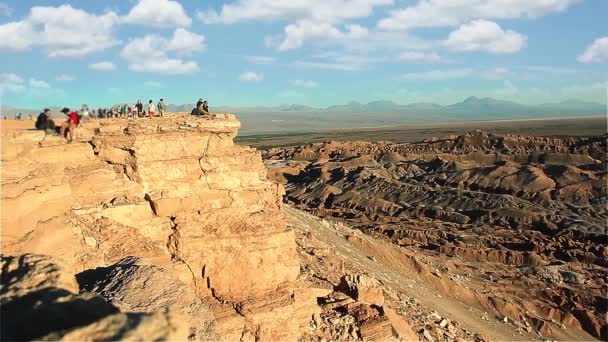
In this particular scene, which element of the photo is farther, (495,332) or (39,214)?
(495,332)

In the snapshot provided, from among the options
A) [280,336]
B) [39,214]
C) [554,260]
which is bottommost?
[554,260]

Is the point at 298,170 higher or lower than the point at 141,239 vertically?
lower

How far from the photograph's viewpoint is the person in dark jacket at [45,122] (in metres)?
10.3

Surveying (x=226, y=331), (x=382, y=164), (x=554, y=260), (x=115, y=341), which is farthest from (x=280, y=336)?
(x=382, y=164)

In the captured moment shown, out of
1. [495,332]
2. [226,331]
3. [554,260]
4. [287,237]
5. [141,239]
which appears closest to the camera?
[226,331]

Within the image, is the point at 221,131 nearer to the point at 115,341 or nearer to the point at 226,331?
the point at 226,331

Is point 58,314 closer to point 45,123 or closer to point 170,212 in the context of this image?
point 45,123

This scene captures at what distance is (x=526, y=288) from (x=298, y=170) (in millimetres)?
42886

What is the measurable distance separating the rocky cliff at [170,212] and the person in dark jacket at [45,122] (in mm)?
258

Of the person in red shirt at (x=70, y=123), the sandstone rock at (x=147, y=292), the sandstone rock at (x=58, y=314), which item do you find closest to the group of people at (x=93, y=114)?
the person in red shirt at (x=70, y=123)

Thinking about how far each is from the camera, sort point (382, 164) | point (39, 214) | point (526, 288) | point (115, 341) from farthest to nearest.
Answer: point (382, 164)
point (526, 288)
point (39, 214)
point (115, 341)

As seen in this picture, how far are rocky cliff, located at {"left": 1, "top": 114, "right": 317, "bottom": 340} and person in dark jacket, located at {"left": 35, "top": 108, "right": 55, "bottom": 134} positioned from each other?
258mm

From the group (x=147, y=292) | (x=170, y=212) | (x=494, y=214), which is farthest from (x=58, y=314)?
(x=494, y=214)

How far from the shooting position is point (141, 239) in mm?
11555
